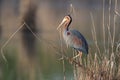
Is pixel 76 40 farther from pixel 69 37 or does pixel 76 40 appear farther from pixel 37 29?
pixel 37 29

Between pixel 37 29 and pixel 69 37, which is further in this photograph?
pixel 37 29

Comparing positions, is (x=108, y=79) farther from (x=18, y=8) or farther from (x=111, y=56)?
(x=18, y=8)

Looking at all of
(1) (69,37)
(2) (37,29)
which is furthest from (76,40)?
(2) (37,29)

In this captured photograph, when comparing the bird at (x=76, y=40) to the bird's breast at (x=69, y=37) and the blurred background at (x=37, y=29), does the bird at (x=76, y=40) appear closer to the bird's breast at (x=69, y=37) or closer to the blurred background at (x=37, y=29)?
the bird's breast at (x=69, y=37)

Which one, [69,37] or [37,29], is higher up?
[69,37]

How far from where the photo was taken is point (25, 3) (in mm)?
23766

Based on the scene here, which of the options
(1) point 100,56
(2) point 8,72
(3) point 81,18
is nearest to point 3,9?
(3) point 81,18

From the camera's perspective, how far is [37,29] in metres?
21.5

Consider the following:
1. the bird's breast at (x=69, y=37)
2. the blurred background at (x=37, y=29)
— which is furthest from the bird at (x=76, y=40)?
the blurred background at (x=37, y=29)

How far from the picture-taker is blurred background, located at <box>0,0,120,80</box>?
1384 cm

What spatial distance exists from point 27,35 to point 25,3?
308 cm

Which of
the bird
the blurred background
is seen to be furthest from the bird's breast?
the blurred background

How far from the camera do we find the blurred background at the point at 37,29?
1384 cm

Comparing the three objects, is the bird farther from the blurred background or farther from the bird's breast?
the blurred background
